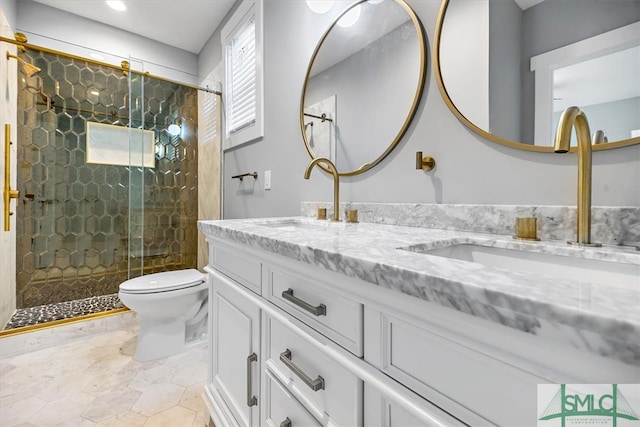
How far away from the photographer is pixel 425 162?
3.35 ft

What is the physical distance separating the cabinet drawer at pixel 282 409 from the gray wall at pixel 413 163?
0.73m

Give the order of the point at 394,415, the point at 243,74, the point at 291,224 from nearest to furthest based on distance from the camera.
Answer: the point at 394,415 < the point at 291,224 < the point at 243,74

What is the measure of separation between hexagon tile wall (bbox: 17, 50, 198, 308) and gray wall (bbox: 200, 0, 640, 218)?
3.15ft

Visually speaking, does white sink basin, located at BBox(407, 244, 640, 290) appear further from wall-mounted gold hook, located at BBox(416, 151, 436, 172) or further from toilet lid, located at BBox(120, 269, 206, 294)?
toilet lid, located at BBox(120, 269, 206, 294)

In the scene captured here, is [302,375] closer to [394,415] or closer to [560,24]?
[394,415]

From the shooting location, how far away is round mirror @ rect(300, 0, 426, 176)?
Result: 43.2 inches

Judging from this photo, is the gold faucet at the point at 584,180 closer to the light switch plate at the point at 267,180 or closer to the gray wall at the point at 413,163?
the gray wall at the point at 413,163

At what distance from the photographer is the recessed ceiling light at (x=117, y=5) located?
2354mm

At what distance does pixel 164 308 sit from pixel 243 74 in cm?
172

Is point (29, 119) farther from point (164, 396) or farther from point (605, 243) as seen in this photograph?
point (605, 243)

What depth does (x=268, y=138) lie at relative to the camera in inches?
76.5

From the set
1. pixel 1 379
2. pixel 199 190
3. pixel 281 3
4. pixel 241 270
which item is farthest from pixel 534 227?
pixel 199 190

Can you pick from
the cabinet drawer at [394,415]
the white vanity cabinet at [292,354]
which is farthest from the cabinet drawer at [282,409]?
the cabinet drawer at [394,415]

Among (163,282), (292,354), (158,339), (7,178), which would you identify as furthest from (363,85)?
(7,178)
